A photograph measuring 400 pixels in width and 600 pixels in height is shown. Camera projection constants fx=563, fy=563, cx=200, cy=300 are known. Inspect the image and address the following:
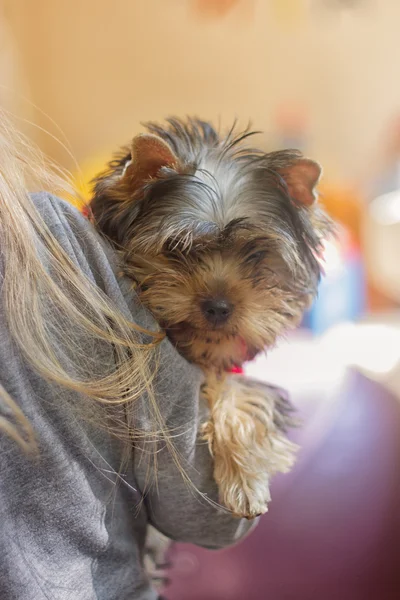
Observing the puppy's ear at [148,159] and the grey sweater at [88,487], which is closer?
the grey sweater at [88,487]

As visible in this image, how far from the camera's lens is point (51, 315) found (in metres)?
0.66

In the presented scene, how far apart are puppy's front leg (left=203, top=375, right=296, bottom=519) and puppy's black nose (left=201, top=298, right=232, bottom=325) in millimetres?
95

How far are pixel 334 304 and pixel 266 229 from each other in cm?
184

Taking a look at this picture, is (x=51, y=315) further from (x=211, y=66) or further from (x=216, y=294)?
(x=211, y=66)

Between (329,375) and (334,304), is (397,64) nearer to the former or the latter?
(334,304)

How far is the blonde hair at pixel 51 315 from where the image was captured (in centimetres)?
61

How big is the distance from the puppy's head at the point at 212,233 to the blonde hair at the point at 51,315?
0.48ft

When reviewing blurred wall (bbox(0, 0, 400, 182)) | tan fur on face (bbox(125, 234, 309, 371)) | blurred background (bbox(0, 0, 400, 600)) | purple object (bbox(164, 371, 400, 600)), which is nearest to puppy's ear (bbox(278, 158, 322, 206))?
tan fur on face (bbox(125, 234, 309, 371))

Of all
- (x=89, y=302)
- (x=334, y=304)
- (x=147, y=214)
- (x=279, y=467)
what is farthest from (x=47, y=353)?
(x=334, y=304)

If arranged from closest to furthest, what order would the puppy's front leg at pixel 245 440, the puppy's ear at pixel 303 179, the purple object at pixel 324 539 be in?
the puppy's front leg at pixel 245 440
the puppy's ear at pixel 303 179
the purple object at pixel 324 539

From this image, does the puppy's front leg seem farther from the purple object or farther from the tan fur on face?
the purple object

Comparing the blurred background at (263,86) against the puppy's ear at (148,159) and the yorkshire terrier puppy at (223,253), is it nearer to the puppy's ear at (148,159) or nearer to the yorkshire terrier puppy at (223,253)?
the yorkshire terrier puppy at (223,253)

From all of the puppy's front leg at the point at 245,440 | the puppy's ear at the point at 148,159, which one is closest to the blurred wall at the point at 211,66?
the puppy's ear at the point at 148,159

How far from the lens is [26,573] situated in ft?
2.02
